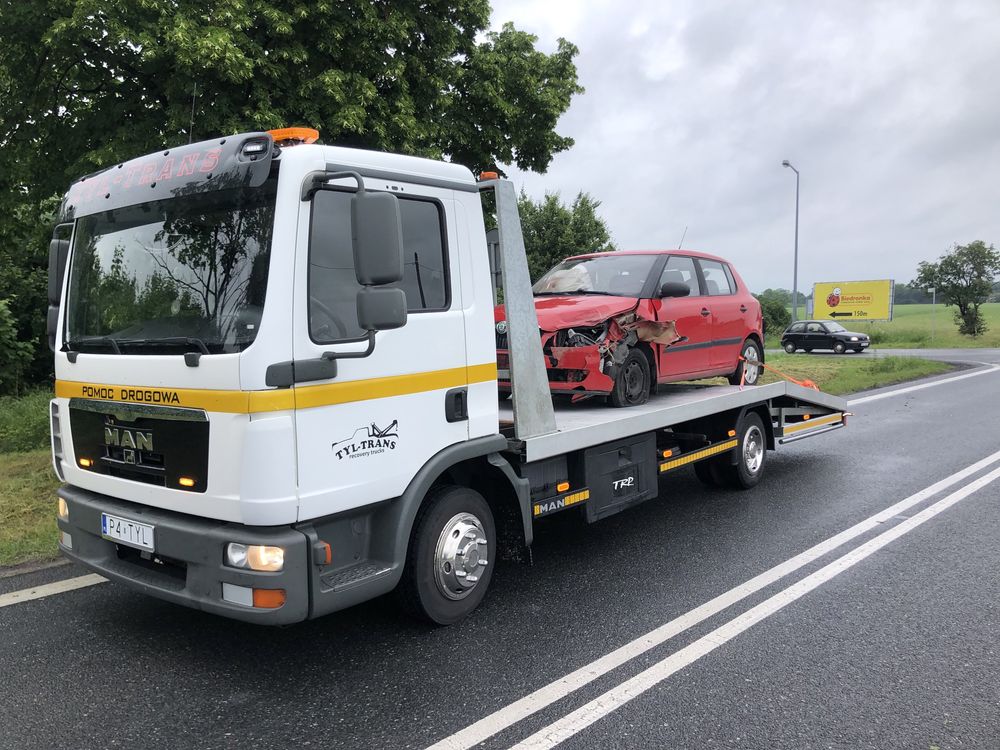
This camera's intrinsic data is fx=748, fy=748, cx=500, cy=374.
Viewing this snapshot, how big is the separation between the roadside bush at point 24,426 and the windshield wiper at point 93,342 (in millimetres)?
5753

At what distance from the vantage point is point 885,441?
9648 millimetres

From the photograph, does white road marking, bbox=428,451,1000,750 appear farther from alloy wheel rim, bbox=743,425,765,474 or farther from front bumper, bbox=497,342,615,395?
front bumper, bbox=497,342,615,395

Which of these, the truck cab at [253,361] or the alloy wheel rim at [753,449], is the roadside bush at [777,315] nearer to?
the alloy wheel rim at [753,449]

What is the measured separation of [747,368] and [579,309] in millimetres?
2803

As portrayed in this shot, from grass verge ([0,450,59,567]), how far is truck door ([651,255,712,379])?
15.8 feet

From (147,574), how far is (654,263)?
4638 mm

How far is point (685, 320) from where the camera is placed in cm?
655

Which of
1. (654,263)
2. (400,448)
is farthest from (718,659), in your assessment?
(654,263)

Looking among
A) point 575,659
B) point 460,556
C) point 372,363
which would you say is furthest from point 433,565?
point 372,363

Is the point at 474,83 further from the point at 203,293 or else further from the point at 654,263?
the point at 203,293

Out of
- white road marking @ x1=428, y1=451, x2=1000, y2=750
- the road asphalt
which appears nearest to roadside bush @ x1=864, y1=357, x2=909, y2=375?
white road marking @ x1=428, y1=451, x2=1000, y2=750

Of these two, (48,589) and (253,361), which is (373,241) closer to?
(253,361)

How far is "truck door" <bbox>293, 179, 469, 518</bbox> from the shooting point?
323 centimetres

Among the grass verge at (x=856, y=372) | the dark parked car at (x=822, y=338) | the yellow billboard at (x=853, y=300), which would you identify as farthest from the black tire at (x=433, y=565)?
the yellow billboard at (x=853, y=300)
